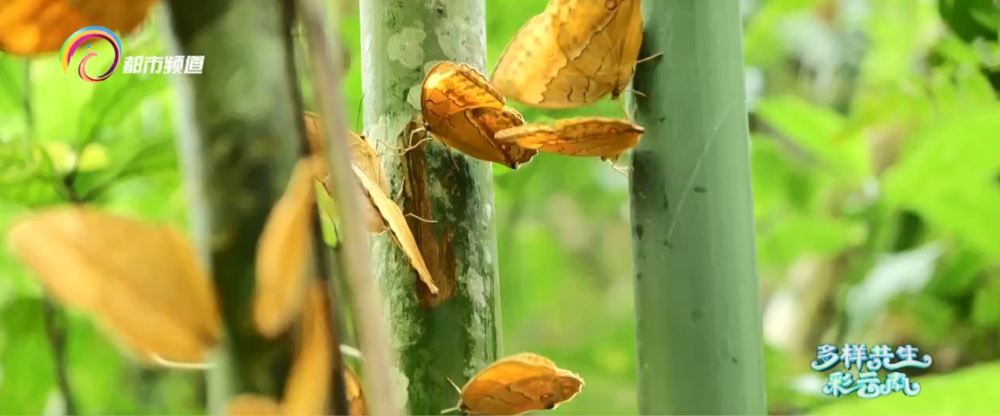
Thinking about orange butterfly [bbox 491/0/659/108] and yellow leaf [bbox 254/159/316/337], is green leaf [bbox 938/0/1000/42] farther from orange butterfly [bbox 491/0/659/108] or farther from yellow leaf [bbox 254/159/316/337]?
yellow leaf [bbox 254/159/316/337]

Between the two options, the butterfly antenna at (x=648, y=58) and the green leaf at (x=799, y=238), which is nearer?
the butterfly antenna at (x=648, y=58)

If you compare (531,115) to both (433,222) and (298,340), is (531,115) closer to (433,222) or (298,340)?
(433,222)

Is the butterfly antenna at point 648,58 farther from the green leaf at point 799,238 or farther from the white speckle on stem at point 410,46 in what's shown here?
the green leaf at point 799,238

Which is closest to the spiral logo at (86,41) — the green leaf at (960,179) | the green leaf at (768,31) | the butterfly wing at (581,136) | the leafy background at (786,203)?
the leafy background at (786,203)

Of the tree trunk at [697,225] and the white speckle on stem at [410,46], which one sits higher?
the white speckle on stem at [410,46]

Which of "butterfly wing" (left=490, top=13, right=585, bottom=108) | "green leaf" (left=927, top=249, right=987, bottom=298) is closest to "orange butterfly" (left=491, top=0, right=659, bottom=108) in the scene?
"butterfly wing" (left=490, top=13, right=585, bottom=108)

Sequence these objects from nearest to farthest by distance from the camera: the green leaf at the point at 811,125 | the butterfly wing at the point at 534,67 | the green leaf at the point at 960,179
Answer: the butterfly wing at the point at 534,67, the green leaf at the point at 960,179, the green leaf at the point at 811,125

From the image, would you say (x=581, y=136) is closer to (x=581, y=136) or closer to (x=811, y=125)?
(x=581, y=136)

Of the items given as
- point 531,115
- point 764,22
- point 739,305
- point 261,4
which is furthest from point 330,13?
point 764,22
